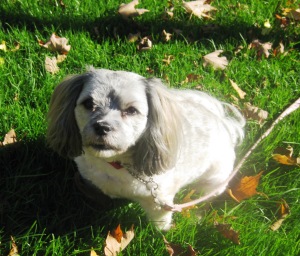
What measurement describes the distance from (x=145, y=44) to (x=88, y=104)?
1788mm

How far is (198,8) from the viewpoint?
13.9 ft

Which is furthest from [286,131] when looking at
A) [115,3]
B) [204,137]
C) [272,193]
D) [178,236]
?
[115,3]

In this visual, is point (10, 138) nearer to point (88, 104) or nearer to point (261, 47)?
point (88, 104)

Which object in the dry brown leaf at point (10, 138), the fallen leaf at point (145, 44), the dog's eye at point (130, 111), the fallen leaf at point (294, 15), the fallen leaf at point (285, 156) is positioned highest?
the dog's eye at point (130, 111)

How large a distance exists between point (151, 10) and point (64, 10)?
825 millimetres

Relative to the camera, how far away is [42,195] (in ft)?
8.86

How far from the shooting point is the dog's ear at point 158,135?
2225mm

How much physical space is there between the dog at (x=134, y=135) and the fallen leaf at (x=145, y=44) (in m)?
1.14

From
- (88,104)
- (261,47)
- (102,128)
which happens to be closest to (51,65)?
(88,104)

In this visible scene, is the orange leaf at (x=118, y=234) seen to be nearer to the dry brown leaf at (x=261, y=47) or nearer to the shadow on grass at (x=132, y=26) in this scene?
the shadow on grass at (x=132, y=26)

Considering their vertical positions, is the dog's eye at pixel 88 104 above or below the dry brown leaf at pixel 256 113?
above

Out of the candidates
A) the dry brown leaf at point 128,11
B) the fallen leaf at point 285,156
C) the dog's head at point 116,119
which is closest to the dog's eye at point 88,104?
the dog's head at point 116,119

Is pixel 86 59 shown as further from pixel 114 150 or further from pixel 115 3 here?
pixel 114 150

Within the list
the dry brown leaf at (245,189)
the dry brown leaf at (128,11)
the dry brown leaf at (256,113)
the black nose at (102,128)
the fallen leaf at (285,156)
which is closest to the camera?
the black nose at (102,128)
